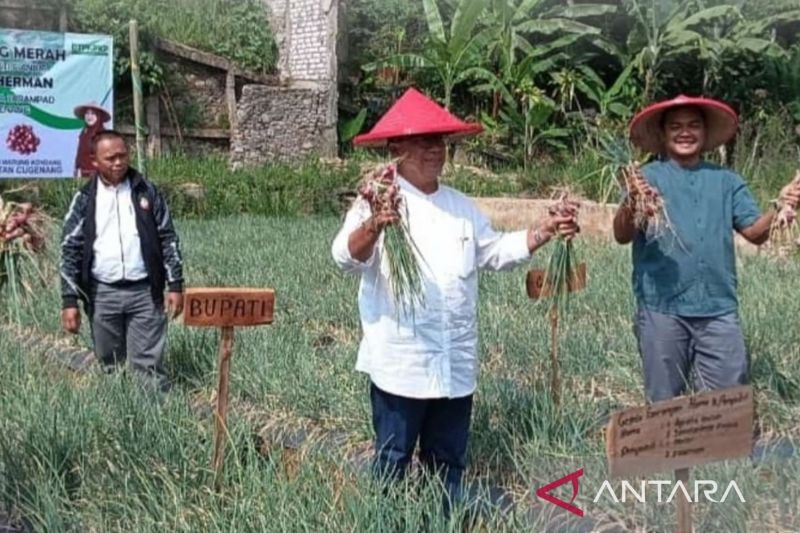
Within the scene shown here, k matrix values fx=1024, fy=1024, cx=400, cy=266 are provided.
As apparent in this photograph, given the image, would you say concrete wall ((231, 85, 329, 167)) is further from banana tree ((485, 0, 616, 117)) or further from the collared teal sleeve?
the collared teal sleeve

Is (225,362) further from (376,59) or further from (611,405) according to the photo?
(376,59)

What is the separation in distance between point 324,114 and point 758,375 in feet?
36.0


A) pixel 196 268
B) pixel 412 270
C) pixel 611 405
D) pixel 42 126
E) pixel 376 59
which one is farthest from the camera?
pixel 376 59

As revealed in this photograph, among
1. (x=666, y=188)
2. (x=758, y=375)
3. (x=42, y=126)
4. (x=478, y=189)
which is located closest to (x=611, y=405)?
(x=758, y=375)

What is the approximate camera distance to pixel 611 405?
3.71m

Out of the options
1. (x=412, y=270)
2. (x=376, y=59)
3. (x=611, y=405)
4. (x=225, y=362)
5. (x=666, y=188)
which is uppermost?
(x=376, y=59)

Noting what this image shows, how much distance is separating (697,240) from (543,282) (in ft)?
1.65

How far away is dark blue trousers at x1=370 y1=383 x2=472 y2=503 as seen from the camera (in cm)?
276

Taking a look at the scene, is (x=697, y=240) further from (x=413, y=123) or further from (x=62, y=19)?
(x=62, y=19)

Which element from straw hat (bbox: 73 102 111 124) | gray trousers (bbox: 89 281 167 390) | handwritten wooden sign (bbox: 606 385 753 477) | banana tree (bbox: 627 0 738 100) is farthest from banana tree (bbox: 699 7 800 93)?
handwritten wooden sign (bbox: 606 385 753 477)

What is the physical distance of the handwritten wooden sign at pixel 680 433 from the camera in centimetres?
203

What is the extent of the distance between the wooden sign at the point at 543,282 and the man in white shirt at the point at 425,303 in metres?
0.58

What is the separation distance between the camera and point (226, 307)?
114 inches

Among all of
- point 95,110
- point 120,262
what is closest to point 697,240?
point 120,262
